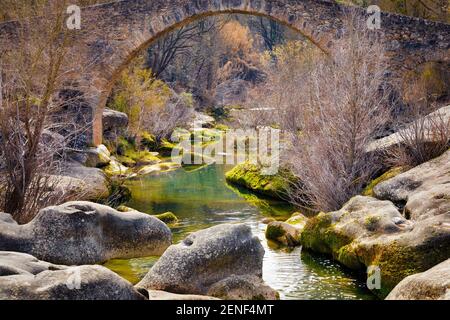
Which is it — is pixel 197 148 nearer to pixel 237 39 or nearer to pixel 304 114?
pixel 304 114

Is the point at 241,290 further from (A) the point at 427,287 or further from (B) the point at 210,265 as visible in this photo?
(A) the point at 427,287

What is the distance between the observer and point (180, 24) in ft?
63.8

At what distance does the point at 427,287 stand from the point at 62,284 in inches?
124

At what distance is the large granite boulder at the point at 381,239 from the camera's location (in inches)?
316

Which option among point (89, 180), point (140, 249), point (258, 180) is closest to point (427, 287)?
point (140, 249)

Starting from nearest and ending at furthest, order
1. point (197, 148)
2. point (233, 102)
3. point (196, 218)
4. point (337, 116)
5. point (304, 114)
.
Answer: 1. point (337, 116)
2. point (196, 218)
3. point (304, 114)
4. point (197, 148)
5. point (233, 102)

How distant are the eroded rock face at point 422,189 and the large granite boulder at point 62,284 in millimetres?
4509

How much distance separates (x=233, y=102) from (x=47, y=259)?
31.9 metres

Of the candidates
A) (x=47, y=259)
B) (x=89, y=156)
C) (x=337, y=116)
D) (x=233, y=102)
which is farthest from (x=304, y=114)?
(x=233, y=102)

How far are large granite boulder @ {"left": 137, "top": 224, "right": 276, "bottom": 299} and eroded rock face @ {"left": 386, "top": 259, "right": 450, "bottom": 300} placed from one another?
171 cm

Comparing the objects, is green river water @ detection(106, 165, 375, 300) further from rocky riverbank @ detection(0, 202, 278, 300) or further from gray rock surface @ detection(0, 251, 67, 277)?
gray rock surface @ detection(0, 251, 67, 277)

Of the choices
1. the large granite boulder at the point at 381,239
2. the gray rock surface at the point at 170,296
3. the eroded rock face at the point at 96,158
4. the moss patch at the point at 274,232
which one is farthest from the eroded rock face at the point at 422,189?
the eroded rock face at the point at 96,158

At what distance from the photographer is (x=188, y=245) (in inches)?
324

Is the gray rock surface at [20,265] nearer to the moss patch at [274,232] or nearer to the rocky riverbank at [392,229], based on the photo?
the rocky riverbank at [392,229]
